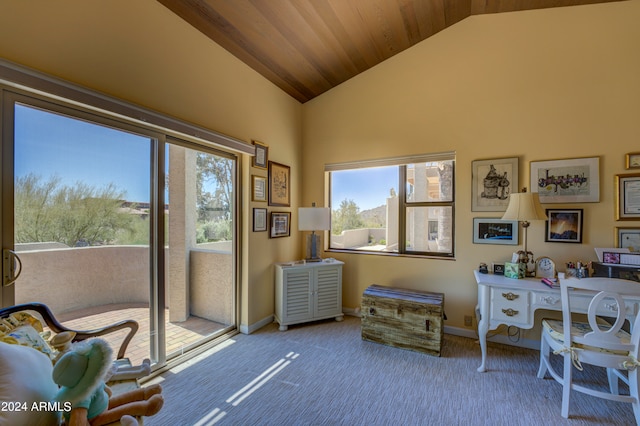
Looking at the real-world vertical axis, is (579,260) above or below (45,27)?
below

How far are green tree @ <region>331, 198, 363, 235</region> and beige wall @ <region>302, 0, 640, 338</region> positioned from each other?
45 cm

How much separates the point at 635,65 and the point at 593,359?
102 inches

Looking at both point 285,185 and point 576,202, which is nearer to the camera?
point 576,202

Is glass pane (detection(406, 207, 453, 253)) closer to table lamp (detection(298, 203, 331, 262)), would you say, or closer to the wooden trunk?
the wooden trunk

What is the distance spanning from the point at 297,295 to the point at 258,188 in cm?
137

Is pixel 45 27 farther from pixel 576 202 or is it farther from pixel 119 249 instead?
pixel 576 202

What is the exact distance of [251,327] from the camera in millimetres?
3039

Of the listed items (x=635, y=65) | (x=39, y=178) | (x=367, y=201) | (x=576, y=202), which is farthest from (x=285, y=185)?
(x=635, y=65)

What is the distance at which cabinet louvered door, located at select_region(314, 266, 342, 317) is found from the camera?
3273 millimetres

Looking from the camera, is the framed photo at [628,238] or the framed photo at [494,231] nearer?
the framed photo at [628,238]

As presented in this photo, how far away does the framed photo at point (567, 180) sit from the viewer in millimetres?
2455

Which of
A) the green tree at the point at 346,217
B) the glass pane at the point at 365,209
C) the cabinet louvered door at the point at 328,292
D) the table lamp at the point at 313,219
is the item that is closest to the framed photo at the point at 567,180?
the glass pane at the point at 365,209

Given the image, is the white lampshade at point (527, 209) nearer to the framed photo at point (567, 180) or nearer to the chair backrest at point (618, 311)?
the framed photo at point (567, 180)

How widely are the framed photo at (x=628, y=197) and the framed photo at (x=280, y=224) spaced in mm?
3383
